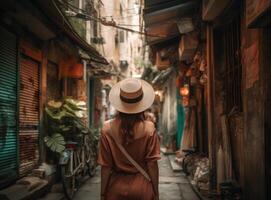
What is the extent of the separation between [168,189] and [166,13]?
4.47m

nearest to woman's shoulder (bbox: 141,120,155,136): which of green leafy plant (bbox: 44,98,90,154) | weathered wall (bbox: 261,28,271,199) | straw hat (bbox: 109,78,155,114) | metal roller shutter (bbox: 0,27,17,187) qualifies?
straw hat (bbox: 109,78,155,114)

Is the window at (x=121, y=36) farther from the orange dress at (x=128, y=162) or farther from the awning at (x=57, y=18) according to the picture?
the orange dress at (x=128, y=162)

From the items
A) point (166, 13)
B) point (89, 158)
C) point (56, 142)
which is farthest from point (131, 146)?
point (89, 158)

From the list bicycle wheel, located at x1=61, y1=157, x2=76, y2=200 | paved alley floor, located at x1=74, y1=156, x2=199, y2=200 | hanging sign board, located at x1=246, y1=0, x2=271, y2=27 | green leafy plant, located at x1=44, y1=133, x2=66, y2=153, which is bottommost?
paved alley floor, located at x1=74, y1=156, x2=199, y2=200

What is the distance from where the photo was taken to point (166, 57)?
13641 millimetres

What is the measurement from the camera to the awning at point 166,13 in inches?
341

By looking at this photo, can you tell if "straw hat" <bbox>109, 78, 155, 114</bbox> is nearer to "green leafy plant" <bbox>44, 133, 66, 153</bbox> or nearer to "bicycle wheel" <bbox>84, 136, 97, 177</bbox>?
"green leafy plant" <bbox>44, 133, 66, 153</bbox>

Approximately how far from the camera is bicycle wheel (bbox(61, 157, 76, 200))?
7516mm

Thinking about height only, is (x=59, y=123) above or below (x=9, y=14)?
below

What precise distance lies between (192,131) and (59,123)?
4843 millimetres

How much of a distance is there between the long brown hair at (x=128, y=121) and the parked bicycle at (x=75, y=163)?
168 inches

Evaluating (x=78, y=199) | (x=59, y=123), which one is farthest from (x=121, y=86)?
(x=59, y=123)

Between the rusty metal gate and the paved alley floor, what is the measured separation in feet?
4.68

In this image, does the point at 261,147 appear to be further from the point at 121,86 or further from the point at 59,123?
the point at 59,123
